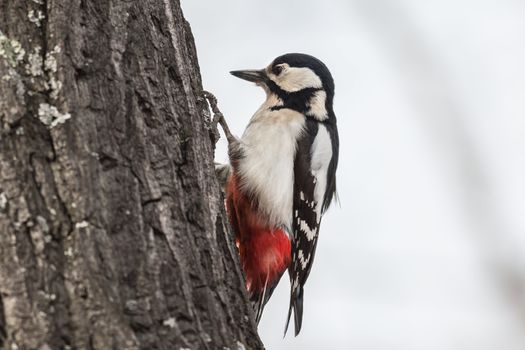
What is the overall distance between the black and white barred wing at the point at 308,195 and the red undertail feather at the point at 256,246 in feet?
0.39

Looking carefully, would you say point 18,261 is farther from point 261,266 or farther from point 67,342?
point 261,266

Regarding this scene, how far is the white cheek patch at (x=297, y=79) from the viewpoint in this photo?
4.50m

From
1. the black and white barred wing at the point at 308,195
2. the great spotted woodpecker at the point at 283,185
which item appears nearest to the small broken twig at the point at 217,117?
the great spotted woodpecker at the point at 283,185

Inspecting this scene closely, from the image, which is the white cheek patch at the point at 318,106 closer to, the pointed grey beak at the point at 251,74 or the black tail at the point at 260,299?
the pointed grey beak at the point at 251,74

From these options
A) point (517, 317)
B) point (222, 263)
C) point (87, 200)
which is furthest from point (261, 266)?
point (87, 200)

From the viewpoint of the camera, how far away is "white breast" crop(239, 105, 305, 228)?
394cm

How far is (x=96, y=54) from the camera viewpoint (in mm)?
1960

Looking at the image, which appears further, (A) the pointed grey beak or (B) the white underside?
(A) the pointed grey beak

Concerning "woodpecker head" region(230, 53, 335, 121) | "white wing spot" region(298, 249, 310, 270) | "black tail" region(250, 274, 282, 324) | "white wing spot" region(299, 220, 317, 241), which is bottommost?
"black tail" region(250, 274, 282, 324)

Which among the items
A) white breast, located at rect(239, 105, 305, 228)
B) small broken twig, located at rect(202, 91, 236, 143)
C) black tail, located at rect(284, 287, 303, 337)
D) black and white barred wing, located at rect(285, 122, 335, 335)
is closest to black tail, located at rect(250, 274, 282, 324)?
black tail, located at rect(284, 287, 303, 337)

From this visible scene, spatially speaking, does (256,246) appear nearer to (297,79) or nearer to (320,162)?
(320,162)

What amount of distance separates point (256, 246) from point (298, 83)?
119 cm

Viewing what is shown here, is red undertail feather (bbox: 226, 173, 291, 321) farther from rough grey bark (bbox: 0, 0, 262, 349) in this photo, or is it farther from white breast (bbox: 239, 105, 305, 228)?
rough grey bark (bbox: 0, 0, 262, 349)

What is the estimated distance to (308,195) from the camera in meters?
4.16
